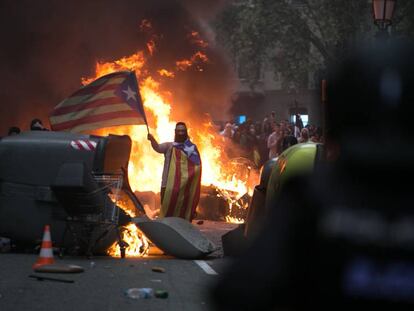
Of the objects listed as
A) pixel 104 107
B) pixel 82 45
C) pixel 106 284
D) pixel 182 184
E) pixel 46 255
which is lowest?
pixel 106 284

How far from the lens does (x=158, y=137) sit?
65.9ft

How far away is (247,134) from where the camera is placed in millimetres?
28094

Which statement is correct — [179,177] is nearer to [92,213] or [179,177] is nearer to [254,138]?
[92,213]

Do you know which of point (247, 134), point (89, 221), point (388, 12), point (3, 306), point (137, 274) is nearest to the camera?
point (3, 306)

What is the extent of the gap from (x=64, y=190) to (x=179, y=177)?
3.37 metres

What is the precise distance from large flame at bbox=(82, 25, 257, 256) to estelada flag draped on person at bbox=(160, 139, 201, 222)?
3452 millimetres

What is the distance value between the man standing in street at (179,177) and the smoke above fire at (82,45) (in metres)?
6.46

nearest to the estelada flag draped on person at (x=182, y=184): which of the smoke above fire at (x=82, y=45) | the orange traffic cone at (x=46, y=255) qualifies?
the orange traffic cone at (x=46, y=255)

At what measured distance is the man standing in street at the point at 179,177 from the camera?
1533cm

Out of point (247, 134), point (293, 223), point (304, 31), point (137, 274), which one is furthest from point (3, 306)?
point (304, 31)

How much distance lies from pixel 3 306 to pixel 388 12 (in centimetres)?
679

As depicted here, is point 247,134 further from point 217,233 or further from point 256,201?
point 256,201

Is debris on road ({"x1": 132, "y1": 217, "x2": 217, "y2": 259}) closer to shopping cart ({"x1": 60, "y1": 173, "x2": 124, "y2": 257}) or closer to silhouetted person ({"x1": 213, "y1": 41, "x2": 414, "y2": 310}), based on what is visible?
shopping cart ({"x1": 60, "y1": 173, "x2": 124, "y2": 257})

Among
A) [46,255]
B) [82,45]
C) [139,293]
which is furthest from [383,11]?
[82,45]
